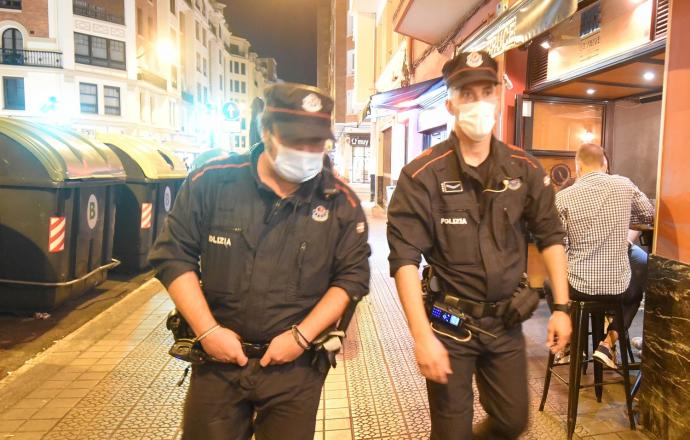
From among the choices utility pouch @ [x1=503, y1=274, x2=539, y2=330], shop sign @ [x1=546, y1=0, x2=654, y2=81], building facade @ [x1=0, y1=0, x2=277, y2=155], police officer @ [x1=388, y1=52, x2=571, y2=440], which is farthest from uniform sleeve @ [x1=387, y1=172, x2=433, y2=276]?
building facade @ [x1=0, y1=0, x2=277, y2=155]

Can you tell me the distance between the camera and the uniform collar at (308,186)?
201cm

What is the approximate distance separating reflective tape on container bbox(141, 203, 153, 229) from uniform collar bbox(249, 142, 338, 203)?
620 centimetres

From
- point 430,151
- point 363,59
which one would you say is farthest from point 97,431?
point 363,59

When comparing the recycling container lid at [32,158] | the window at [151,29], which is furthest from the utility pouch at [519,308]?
the window at [151,29]

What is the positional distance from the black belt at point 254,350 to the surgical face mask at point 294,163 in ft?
2.22

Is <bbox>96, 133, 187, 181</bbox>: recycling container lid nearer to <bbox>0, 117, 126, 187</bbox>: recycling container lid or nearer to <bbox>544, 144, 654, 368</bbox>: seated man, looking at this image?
<bbox>0, 117, 126, 187</bbox>: recycling container lid

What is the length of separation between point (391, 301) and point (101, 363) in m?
3.60

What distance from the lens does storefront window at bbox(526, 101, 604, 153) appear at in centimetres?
668

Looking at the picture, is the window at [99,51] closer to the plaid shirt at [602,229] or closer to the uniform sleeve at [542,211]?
the plaid shirt at [602,229]

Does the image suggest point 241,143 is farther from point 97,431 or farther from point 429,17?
point 97,431

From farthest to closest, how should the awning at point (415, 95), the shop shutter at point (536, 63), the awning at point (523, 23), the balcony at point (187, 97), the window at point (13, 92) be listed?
the balcony at point (187, 97), the window at point (13, 92), the awning at point (415, 95), the shop shutter at point (536, 63), the awning at point (523, 23)

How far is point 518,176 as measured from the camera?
2.41 meters

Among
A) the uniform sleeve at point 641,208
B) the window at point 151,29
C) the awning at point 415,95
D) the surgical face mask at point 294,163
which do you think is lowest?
the uniform sleeve at point 641,208

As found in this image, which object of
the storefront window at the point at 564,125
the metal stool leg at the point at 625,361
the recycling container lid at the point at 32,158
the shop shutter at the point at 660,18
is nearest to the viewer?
the metal stool leg at the point at 625,361
